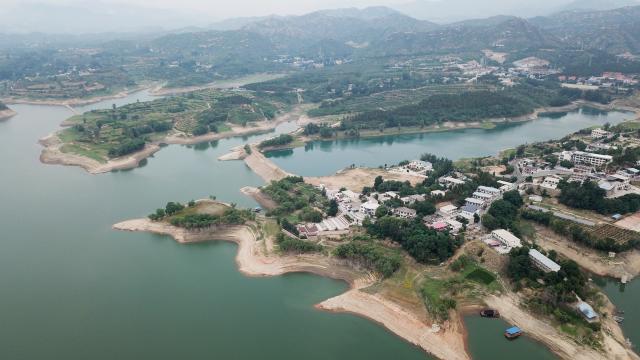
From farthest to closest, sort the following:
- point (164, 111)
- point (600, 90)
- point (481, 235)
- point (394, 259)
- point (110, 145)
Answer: point (600, 90)
point (164, 111)
point (110, 145)
point (481, 235)
point (394, 259)

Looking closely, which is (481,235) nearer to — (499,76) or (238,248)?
(238,248)

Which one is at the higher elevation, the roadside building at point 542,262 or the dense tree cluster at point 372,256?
the roadside building at point 542,262

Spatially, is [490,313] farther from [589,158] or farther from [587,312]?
[589,158]

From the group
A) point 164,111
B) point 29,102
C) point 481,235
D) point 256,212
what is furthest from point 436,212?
point 29,102

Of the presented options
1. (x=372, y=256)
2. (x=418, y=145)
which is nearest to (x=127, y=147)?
(x=418, y=145)

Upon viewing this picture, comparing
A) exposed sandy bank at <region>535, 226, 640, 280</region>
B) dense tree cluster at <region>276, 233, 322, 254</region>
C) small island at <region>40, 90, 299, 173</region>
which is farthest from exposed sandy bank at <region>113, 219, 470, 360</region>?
small island at <region>40, 90, 299, 173</region>

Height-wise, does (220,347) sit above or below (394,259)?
below

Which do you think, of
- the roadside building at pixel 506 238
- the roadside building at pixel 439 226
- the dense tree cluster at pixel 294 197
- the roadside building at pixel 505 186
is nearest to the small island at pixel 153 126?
the dense tree cluster at pixel 294 197

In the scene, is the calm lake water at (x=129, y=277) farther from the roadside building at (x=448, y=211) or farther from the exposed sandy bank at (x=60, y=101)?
the exposed sandy bank at (x=60, y=101)
